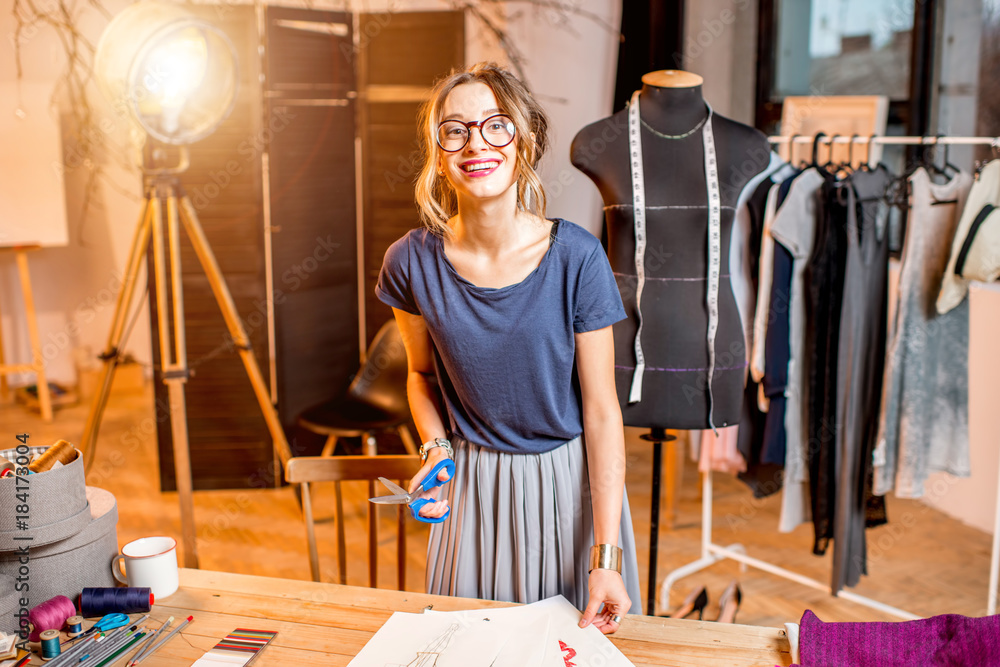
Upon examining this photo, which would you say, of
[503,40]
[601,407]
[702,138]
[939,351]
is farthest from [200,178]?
[939,351]

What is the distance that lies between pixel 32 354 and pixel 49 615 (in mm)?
3835

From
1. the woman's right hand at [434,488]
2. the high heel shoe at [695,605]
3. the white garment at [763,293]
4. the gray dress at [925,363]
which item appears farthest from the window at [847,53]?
the woman's right hand at [434,488]

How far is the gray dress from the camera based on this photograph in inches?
97.4

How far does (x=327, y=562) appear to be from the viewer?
3.14 meters

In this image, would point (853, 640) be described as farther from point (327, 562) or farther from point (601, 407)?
point (327, 562)

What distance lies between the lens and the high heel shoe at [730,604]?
242cm

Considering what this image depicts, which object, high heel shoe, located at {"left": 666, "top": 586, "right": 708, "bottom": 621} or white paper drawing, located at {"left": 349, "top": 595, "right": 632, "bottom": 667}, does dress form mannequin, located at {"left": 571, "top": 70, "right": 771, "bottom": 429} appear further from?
white paper drawing, located at {"left": 349, "top": 595, "right": 632, "bottom": 667}

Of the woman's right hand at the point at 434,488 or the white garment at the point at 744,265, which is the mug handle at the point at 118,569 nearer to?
the woman's right hand at the point at 434,488

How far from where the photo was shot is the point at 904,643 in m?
1.09

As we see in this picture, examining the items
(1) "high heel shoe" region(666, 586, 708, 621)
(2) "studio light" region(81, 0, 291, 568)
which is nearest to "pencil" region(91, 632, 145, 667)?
(2) "studio light" region(81, 0, 291, 568)

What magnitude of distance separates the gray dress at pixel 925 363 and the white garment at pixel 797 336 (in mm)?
231

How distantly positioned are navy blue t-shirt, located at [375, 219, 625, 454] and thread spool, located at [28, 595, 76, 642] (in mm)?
659

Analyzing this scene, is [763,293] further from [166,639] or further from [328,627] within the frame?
[166,639]

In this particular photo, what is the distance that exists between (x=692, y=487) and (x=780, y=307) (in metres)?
1.63
